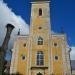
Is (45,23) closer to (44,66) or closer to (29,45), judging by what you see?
(29,45)

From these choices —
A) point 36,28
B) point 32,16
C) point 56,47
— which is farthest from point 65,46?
point 32,16

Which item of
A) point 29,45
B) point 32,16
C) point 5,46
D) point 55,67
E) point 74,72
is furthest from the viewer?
point 74,72

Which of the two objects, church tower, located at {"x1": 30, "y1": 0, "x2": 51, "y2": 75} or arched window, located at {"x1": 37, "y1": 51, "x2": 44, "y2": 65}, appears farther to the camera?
arched window, located at {"x1": 37, "y1": 51, "x2": 44, "y2": 65}

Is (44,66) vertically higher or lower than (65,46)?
lower

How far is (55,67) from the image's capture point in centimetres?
3139

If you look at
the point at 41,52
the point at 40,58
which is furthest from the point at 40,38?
the point at 40,58

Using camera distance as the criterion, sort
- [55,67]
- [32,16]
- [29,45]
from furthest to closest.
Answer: [32,16], [29,45], [55,67]

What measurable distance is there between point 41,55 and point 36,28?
5.16m

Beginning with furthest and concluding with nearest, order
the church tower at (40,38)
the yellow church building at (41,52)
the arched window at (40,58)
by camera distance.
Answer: the arched window at (40,58) < the church tower at (40,38) < the yellow church building at (41,52)

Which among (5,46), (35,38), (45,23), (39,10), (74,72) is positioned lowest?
(74,72)

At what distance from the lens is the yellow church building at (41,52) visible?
31.5m

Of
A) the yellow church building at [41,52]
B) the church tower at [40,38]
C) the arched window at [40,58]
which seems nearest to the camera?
the yellow church building at [41,52]

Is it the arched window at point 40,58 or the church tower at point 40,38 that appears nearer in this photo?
the church tower at point 40,38

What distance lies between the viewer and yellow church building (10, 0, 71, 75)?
3145 cm
